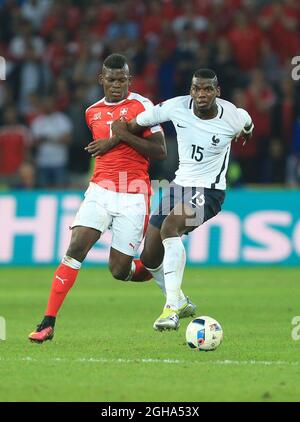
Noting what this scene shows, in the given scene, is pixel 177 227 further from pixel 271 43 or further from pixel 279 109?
pixel 271 43

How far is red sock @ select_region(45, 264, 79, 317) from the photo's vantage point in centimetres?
943

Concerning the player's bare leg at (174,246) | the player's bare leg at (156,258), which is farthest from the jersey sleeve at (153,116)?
the player's bare leg at (156,258)

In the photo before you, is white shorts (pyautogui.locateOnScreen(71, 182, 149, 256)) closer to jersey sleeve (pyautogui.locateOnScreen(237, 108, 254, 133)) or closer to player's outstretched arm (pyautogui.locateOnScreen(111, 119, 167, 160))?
player's outstretched arm (pyautogui.locateOnScreen(111, 119, 167, 160))

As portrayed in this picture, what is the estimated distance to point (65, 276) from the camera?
955cm

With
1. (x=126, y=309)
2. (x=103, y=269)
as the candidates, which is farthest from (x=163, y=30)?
(x=126, y=309)

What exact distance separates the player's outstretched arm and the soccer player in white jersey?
0.5 inches

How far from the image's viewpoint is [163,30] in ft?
66.3

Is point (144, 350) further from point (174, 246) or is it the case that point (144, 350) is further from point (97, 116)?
point (97, 116)

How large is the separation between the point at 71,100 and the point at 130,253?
9806mm

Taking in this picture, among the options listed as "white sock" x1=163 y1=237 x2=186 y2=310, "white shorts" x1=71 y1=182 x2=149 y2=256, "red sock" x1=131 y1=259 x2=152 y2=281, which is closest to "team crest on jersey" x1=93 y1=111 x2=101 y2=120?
"white shorts" x1=71 y1=182 x2=149 y2=256
